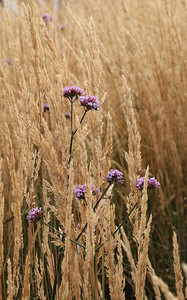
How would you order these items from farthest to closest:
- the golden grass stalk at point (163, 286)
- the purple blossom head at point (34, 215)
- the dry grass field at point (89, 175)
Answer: the purple blossom head at point (34, 215)
the dry grass field at point (89, 175)
the golden grass stalk at point (163, 286)

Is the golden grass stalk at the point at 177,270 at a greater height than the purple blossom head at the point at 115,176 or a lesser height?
lesser

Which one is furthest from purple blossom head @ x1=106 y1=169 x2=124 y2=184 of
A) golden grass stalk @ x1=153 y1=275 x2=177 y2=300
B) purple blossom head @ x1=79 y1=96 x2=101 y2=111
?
golden grass stalk @ x1=153 y1=275 x2=177 y2=300

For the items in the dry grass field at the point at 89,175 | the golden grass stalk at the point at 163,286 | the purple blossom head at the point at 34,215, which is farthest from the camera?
the purple blossom head at the point at 34,215

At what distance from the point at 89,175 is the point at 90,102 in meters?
0.28

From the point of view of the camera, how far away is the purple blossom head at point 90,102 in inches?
39.6

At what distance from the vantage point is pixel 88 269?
916mm

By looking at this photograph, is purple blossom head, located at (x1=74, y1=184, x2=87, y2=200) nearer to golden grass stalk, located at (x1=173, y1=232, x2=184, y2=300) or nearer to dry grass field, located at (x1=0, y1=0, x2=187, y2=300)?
dry grass field, located at (x1=0, y1=0, x2=187, y2=300)

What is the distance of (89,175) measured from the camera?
0.80 m

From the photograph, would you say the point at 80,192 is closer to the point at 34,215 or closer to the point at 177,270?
the point at 34,215

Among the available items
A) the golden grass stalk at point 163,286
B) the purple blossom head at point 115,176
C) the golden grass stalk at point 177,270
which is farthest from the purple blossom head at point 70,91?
the golden grass stalk at point 163,286

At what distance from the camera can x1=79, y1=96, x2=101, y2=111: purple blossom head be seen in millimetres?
1007

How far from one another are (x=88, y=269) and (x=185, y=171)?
125 cm

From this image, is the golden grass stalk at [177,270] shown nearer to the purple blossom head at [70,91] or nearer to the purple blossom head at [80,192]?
the purple blossom head at [80,192]

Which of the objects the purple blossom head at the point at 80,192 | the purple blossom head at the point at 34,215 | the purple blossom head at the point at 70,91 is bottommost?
the purple blossom head at the point at 34,215
